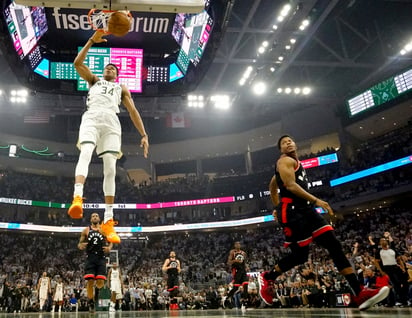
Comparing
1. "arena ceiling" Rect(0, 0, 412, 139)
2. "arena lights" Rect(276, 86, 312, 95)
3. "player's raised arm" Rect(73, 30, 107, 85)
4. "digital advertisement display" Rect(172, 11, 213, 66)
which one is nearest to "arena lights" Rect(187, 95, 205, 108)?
"arena ceiling" Rect(0, 0, 412, 139)

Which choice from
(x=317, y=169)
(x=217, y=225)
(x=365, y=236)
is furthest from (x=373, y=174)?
(x=217, y=225)

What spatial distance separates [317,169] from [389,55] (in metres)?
12.3

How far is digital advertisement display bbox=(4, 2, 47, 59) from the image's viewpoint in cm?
1016

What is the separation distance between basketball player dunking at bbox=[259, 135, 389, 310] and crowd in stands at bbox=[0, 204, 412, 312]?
18.6 ft

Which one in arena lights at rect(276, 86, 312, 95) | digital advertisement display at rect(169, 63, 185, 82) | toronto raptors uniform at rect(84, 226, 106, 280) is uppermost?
arena lights at rect(276, 86, 312, 95)

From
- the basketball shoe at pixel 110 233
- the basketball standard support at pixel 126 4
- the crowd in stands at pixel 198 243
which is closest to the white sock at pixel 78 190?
the basketball shoe at pixel 110 233

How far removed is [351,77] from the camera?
25.1 meters

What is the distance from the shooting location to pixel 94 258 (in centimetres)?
619

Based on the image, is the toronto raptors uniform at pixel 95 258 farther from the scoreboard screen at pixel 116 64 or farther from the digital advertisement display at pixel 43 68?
the digital advertisement display at pixel 43 68

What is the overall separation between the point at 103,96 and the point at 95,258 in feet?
9.90

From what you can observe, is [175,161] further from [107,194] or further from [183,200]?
[107,194]

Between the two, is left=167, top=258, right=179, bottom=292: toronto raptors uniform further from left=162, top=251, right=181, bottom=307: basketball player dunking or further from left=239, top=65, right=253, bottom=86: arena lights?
left=239, top=65, right=253, bottom=86: arena lights

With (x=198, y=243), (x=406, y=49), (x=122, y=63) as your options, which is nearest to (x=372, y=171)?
(x=406, y=49)

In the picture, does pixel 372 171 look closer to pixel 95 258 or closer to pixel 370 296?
pixel 95 258
